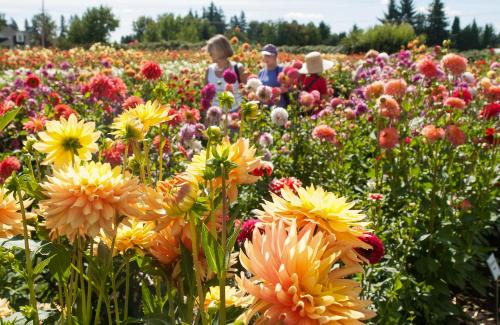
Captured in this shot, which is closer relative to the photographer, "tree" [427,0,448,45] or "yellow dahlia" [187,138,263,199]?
"yellow dahlia" [187,138,263,199]

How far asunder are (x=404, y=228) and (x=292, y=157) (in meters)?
1.39

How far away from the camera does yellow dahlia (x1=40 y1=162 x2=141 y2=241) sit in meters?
0.84

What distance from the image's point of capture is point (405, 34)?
32344 mm

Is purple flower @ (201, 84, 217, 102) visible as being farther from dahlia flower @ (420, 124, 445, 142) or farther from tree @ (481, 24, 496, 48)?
tree @ (481, 24, 496, 48)

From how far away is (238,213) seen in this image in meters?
1.53

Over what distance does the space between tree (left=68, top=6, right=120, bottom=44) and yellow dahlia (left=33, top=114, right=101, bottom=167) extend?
49486 millimetres

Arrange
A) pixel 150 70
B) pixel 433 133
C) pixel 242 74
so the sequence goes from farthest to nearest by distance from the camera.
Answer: pixel 242 74
pixel 150 70
pixel 433 133

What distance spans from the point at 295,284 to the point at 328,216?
0.53ft

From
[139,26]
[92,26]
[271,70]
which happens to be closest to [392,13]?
[139,26]

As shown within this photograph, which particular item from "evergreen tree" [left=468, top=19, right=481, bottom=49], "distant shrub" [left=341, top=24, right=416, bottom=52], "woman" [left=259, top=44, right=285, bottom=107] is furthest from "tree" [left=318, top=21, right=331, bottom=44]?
"woman" [left=259, top=44, right=285, bottom=107]

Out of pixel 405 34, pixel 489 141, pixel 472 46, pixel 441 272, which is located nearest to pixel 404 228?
pixel 441 272

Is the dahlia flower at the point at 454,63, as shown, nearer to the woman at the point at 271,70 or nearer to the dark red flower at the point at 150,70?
the dark red flower at the point at 150,70

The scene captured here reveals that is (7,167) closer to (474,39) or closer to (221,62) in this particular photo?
(221,62)

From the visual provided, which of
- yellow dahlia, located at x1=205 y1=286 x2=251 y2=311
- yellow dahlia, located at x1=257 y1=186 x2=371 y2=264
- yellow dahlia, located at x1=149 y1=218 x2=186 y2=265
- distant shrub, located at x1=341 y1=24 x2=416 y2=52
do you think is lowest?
yellow dahlia, located at x1=205 y1=286 x2=251 y2=311
